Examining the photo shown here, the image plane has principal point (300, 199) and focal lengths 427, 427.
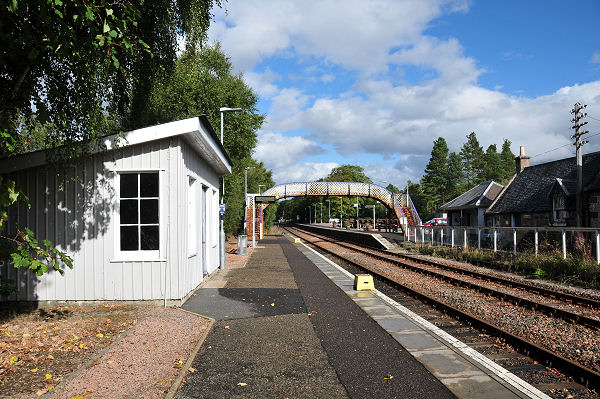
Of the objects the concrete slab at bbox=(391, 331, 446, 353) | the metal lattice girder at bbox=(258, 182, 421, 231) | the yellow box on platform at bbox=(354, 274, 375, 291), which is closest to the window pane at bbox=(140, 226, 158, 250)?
the concrete slab at bbox=(391, 331, 446, 353)

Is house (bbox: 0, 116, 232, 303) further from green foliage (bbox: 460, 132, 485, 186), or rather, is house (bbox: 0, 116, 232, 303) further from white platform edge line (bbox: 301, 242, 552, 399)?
green foliage (bbox: 460, 132, 485, 186)

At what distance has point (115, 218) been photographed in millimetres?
8664

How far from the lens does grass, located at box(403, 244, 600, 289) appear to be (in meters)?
13.0

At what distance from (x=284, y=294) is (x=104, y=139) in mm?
5486

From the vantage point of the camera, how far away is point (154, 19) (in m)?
9.71

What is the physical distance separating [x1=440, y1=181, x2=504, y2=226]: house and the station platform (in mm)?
33674

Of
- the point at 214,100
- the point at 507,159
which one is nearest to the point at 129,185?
the point at 214,100

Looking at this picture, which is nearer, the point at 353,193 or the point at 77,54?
the point at 77,54

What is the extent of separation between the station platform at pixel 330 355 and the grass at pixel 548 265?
7455 mm

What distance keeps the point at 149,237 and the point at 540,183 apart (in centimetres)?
3107

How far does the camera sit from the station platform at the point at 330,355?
480 cm

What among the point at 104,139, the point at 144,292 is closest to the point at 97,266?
the point at 144,292

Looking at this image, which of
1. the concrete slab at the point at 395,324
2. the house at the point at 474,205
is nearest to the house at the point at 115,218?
the concrete slab at the point at 395,324

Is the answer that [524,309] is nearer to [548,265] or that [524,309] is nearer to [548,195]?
[548,265]
